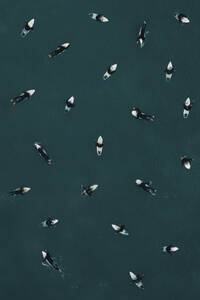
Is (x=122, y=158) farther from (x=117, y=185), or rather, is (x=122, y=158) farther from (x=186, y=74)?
(x=186, y=74)

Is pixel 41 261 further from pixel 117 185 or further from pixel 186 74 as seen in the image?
pixel 186 74

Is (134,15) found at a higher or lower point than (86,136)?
higher

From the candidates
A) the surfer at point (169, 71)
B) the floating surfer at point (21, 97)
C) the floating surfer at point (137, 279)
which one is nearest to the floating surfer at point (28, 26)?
the floating surfer at point (21, 97)

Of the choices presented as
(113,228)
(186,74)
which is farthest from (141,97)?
(113,228)

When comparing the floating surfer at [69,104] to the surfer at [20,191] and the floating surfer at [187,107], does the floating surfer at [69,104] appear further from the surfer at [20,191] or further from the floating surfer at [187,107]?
the floating surfer at [187,107]

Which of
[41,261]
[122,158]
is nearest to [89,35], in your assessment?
[122,158]

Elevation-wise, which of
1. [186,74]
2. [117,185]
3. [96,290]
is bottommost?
[96,290]
